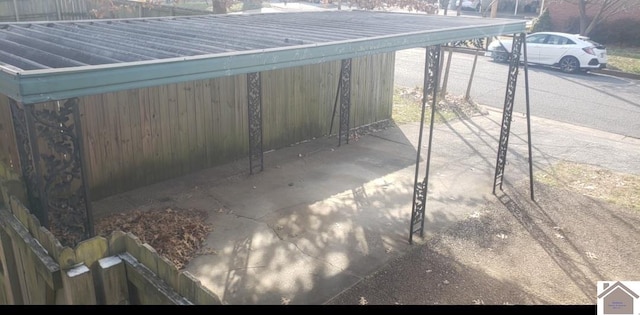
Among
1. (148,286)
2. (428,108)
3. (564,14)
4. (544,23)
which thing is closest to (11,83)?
(148,286)

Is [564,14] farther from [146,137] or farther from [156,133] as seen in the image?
[146,137]

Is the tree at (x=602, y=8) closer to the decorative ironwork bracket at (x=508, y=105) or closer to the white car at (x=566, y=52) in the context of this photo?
the white car at (x=566, y=52)

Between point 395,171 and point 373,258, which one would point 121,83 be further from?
point 395,171

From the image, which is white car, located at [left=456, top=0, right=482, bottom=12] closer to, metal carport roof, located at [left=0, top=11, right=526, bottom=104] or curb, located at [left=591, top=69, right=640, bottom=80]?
curb, located at [left=591, top=69, right=640, bottom=80]

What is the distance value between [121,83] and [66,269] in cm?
147

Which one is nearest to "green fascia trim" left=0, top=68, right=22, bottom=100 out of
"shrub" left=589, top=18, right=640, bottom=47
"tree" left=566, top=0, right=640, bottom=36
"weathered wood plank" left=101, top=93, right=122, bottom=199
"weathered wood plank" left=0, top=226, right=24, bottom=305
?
"weathered wood plank" left=0, top=226, right=24, bottom=305

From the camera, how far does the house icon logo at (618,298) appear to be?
16.5 ft

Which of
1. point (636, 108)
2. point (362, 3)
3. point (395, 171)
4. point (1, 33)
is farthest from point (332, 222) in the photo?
point (636, 108)

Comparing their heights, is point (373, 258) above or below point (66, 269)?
below

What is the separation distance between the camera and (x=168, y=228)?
677cm

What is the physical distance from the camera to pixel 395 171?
9469 millimetres

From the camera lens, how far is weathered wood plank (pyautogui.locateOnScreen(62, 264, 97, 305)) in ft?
8.84

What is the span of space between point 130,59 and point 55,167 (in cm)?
106

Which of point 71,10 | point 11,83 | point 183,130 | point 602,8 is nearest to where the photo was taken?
point 11,83
